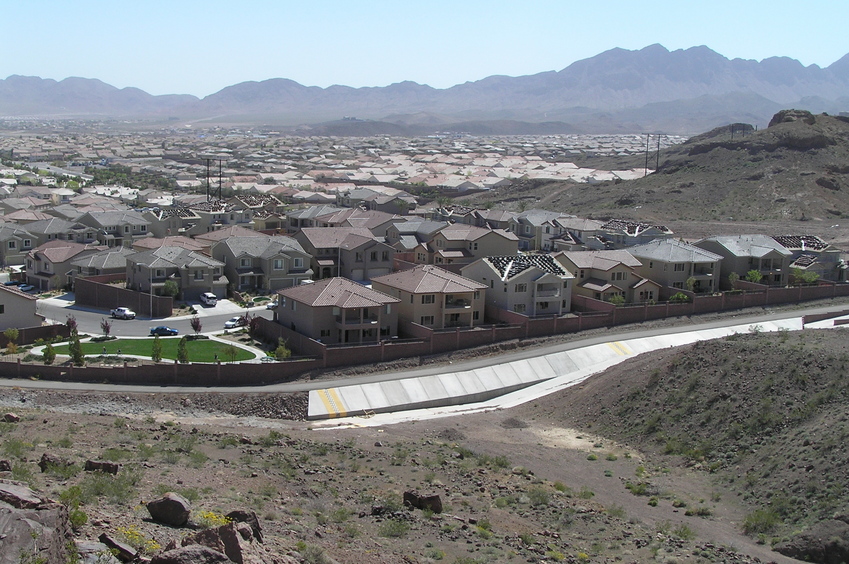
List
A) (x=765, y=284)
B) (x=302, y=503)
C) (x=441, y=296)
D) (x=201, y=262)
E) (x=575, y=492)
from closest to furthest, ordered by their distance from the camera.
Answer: (x=302, y=503) < (x=575, y=492) < (x=441, y=296) < (x=201, y=262) < (x=765, y=284)

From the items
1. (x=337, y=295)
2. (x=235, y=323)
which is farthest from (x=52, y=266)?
(x=337, y=295)

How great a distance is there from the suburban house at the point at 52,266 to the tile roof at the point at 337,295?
18.6m

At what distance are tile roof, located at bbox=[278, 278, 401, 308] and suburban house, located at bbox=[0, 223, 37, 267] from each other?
2892cm

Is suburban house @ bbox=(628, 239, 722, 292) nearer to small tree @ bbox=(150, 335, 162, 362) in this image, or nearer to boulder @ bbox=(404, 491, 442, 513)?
small tree @ bbox=(150, 335, 162, 362)

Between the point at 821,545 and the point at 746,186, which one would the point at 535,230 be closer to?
the point at 746,186

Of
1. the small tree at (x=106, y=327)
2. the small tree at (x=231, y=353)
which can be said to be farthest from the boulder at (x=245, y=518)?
the small tree at (x=106, y=327)

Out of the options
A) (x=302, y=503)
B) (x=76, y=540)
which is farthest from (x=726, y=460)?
(x=76, y=540)

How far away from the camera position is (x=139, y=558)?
1455 cm

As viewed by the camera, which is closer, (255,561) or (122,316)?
(255,561)

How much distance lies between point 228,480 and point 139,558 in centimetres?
903

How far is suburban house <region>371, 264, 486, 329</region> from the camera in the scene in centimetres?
4947

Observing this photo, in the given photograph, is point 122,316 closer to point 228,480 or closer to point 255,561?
point 228,480

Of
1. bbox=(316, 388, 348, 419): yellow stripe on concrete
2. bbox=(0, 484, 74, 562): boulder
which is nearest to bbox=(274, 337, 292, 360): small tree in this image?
bbox=(316, 388, 348, 419): yellow stripe on concrete

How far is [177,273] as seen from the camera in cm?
5562
